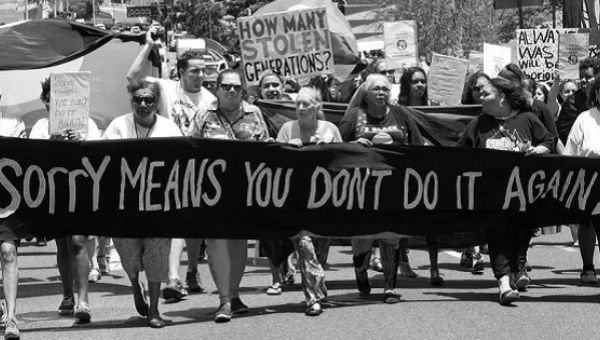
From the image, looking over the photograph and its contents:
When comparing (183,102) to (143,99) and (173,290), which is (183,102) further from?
(143,99)

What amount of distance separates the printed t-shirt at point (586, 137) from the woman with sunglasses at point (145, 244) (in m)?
3.18

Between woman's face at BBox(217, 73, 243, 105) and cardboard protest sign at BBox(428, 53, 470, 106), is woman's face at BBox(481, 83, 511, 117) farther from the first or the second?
cardboard protest sign at BBox(428, 53, 470, 106)

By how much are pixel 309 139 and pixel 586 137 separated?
7.21ft

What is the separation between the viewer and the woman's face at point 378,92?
35.7ft

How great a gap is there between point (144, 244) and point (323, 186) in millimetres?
1364

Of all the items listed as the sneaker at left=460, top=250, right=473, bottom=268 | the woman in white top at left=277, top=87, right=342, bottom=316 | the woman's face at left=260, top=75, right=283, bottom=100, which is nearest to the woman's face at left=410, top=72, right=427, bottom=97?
the woman's face at left=260, top=75, right=283, bottom=100

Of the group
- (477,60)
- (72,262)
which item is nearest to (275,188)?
(72,262)

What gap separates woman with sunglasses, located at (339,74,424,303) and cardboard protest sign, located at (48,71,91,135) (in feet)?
6.57

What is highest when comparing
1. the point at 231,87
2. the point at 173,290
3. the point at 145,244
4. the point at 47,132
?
the point at 231,87

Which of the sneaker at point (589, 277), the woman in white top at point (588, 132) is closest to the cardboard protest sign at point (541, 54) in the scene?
A: the sneaker at point (589, 277)

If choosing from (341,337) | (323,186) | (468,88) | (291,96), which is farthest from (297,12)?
(341,337)

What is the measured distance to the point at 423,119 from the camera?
13406 millimetres

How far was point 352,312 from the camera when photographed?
33.4ft

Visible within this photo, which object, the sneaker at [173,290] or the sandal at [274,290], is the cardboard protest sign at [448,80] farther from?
the sneaker at [173,290]
